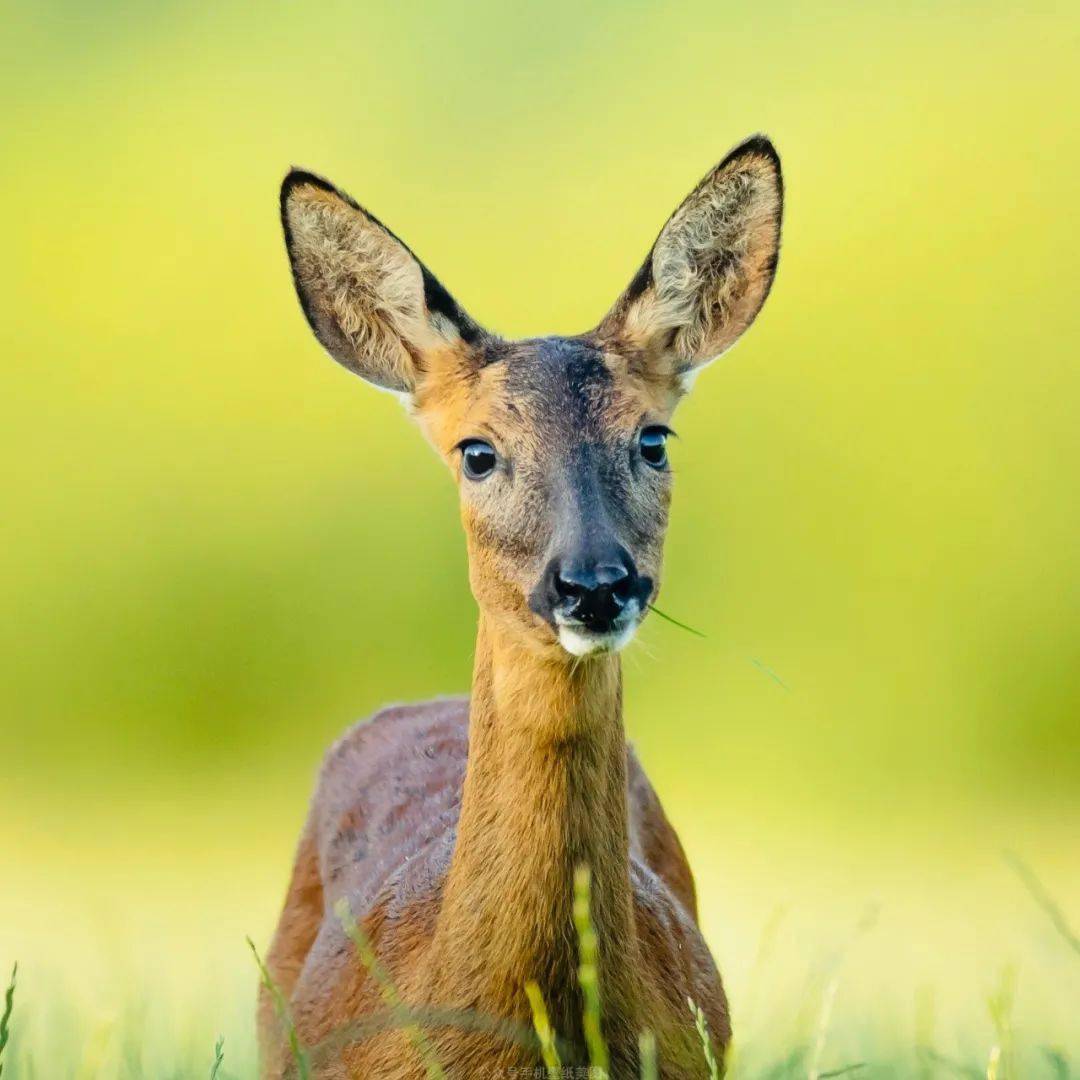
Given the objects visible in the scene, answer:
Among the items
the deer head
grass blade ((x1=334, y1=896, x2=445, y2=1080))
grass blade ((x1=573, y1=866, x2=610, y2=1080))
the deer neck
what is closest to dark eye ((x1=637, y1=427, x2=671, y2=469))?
the deer head

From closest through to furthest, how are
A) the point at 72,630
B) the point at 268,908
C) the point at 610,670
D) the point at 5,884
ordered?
1. the point at 610,670
2. the point at 268,908
3. the point at 5,884
4. the point at 72,630

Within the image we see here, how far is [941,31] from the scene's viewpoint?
19.5m

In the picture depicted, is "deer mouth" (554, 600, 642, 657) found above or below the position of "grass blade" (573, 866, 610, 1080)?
above

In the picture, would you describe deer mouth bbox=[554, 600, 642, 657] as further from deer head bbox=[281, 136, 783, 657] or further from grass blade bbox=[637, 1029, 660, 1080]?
grass blade bbox=[637, 1029, 660, 1080]

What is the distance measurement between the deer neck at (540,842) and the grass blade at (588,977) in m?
0.03

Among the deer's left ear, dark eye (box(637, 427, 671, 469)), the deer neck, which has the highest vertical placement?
the deer's left ear

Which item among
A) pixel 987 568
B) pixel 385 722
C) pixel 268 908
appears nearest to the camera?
pixel 385 722

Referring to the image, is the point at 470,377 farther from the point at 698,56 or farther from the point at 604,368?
the point at 698,56

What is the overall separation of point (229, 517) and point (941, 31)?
26.0 ft

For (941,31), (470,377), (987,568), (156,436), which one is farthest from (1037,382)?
(470,377)

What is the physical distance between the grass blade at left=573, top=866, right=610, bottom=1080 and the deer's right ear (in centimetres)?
141

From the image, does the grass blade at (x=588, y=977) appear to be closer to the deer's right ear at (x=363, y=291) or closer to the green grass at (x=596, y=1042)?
the green grass at (x=596, y=1042)

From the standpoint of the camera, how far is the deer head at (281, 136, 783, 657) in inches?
175

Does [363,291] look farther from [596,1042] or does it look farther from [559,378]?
[596,1042]
